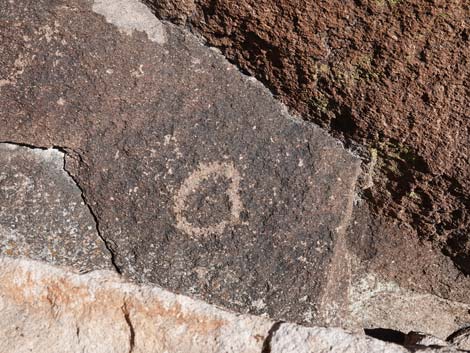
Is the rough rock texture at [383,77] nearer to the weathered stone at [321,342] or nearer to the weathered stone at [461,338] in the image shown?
the weathered stone at [461,338]

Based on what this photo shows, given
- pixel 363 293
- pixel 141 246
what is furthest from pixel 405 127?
pixel 141 246

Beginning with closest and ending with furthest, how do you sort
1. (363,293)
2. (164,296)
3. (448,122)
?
(164,296), (448,122), (363,293)

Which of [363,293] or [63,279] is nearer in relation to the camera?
[63,279]

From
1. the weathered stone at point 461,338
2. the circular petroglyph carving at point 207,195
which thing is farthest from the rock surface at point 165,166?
the weathered stone at point 461,338

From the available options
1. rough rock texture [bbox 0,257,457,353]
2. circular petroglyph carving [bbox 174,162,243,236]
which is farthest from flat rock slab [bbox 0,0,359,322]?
rough rock texture [bbox 0,257,457,353]

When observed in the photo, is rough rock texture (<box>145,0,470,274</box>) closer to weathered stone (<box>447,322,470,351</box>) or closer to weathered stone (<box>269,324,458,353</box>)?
weathered stone (<box>447,322,470,351</box>)

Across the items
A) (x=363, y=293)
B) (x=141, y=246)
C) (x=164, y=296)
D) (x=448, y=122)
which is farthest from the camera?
(x=363, y=293)

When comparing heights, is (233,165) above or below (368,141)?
below

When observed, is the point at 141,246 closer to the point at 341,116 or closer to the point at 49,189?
the point at 49,189

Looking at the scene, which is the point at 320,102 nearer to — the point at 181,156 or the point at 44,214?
the point at 181,156
